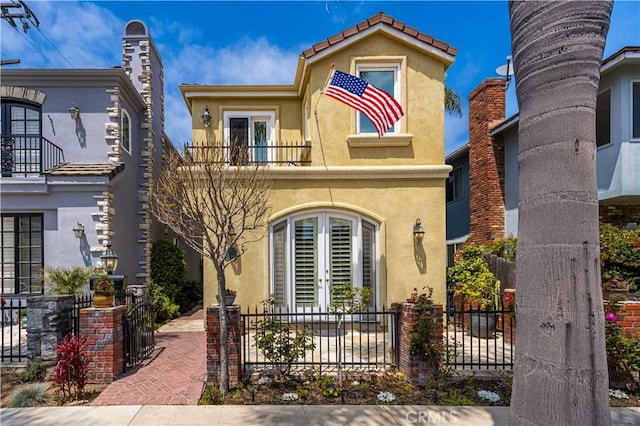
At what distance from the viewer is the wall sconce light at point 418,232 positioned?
827cm

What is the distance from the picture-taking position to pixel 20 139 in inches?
385

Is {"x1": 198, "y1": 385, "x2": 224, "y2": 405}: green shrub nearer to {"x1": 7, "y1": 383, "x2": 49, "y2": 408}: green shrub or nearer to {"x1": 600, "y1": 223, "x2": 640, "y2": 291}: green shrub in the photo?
{"x1": 7, "y1": 383, "x2": 49, "y2": 408}: green shrub

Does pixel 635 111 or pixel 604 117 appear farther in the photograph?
pixel 604 117

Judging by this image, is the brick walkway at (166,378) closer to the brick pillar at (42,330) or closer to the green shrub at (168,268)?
the brick pillar at (42,330)

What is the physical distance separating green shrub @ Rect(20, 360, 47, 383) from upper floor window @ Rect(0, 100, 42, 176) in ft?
20.4

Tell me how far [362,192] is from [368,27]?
4170 millimetres

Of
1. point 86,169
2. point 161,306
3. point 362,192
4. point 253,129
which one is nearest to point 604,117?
point 362,192

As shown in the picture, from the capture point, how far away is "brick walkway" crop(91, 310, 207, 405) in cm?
471

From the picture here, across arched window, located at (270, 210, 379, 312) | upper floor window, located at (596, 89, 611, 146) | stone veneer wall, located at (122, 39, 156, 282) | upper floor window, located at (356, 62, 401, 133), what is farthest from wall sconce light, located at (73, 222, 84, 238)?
upper floor window, located at (596, 89, 611, 146)

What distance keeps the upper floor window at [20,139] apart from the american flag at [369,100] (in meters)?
8.56

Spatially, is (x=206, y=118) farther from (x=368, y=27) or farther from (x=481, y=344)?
(x=481, y=344)

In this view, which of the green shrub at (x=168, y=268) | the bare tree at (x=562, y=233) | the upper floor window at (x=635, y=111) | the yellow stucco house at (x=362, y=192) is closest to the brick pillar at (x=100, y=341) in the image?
the yellow stucco house at (x=362, y=192)

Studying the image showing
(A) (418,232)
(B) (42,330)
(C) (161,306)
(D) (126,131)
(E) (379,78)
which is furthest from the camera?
(D) (126,131)

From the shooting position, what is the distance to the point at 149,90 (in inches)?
464
